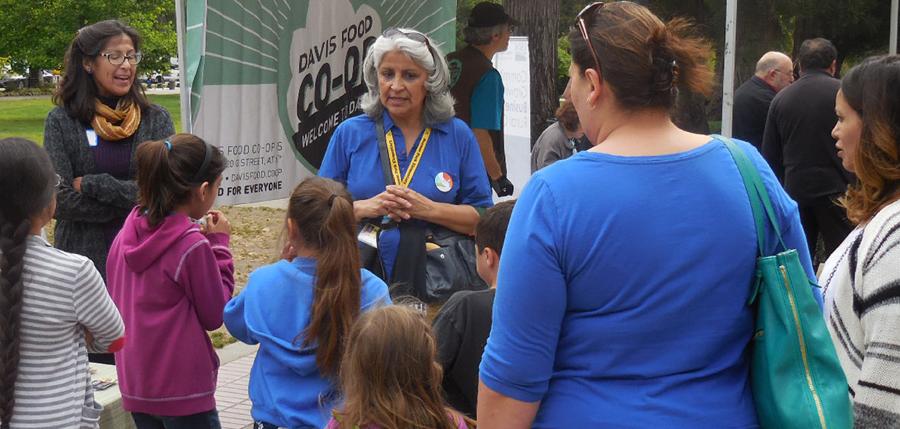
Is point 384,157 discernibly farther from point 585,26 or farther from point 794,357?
point 794,357

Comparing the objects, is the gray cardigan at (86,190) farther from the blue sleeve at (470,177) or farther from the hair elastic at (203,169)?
the blue sleeve at (470,177)

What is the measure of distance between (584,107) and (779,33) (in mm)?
12875

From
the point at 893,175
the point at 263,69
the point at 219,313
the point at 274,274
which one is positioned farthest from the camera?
the point at 263,69

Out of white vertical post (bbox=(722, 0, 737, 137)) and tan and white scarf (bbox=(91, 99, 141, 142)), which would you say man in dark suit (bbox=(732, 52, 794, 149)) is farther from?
tan and white scarf (bbox=(91, 99, 141, 142))


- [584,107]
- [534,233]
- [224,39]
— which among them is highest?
[224,39]

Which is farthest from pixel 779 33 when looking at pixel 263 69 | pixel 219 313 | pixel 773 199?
pixel 773 199

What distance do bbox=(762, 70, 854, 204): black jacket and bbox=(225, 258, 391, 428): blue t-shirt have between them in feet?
16.8

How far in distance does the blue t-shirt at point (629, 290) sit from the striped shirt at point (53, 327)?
1517mm

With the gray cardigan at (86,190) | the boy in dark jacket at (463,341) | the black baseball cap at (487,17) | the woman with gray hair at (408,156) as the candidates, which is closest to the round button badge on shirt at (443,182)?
the woman with gray hair at (408,156)

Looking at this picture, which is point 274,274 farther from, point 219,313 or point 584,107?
point 584,107

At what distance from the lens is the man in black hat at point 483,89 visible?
5.75 metres

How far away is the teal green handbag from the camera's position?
1860 mm

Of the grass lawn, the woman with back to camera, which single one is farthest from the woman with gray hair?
the grass lawn

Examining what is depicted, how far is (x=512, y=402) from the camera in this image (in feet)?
6.30
